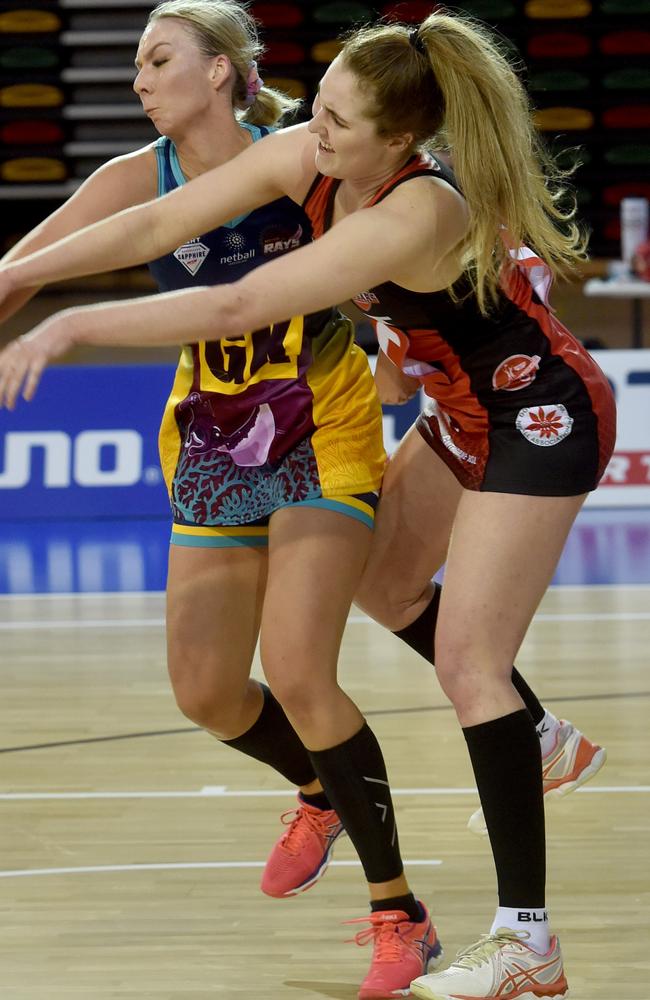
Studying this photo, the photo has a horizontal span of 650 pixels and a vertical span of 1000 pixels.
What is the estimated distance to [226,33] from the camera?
2820 millimetres

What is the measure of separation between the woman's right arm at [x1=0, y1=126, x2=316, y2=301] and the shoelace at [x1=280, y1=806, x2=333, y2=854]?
1143 mm

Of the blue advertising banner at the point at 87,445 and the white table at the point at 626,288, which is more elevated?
the white table at the point at 626,288

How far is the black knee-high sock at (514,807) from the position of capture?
8.05 feet

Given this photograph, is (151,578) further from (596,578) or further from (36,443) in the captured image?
(596,578)

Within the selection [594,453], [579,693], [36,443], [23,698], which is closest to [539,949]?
[594,453]

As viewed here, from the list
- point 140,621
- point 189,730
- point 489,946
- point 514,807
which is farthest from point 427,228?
point 140,621

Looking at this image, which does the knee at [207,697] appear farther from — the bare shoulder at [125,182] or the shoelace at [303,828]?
the bare shoulder at [125,182]

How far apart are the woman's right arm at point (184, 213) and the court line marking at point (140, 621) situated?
10.6ft

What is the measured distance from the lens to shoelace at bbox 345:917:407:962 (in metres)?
2.60

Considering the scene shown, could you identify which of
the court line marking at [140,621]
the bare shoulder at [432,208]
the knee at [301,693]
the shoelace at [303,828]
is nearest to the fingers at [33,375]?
the bare shoulder at [432,208]

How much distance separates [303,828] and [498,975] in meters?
0.65

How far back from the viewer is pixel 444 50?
234cm

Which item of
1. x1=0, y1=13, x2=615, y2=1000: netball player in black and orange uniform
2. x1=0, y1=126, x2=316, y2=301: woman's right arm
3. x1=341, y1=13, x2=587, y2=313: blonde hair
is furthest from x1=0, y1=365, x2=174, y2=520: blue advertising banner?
x1=341, y1=13, x2=587, y2=313: blonde hair

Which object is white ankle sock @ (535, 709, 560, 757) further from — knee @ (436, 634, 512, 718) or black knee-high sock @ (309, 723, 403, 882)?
knee @ (436, 634, 512, 718)
